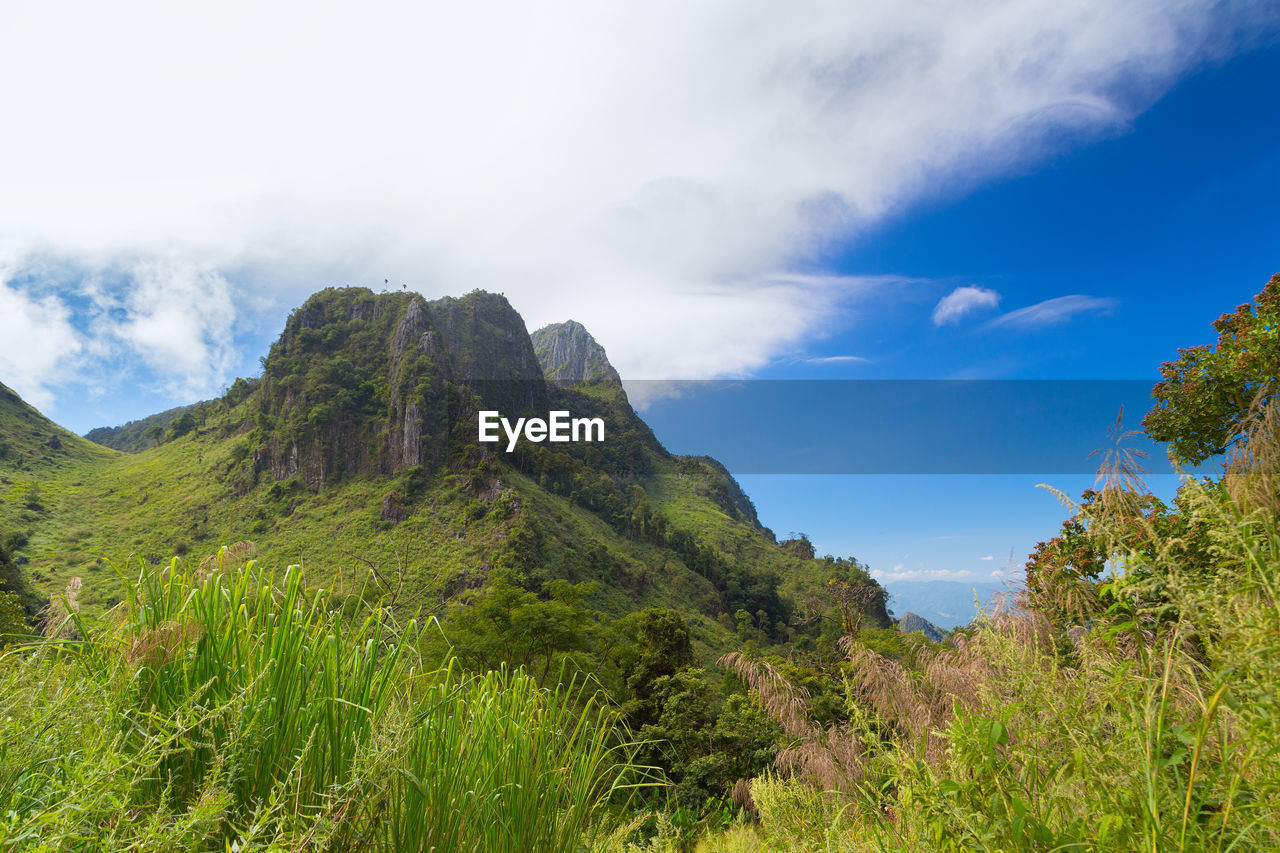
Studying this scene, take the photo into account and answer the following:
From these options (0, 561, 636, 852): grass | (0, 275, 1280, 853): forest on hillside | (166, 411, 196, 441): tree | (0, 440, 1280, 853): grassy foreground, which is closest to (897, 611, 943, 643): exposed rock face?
(0, 275, 1280, 853): forest on hillside

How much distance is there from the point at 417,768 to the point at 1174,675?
1.79 metres

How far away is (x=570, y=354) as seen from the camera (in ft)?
452

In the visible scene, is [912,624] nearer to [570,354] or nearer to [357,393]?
[357,393]

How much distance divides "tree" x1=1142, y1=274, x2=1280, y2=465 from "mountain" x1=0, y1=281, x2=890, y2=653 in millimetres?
30448

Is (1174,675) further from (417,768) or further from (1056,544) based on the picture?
(1056,544)

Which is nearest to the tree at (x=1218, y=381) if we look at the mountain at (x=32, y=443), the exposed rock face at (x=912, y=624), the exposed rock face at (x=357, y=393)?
the exposed rock face at (x=912, y=624)

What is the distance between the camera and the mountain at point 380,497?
136 feet

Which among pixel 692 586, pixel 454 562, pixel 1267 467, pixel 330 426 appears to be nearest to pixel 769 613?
pixel 692 586

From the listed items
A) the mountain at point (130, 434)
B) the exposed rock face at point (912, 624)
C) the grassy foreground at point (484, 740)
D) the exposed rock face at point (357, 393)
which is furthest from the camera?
the mountain at point (130, 434)

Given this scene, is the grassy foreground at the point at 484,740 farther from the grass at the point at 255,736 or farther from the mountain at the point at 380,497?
the mountain at the point at 380,497

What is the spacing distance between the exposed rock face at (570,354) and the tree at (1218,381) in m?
114

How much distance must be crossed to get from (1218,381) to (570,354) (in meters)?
135

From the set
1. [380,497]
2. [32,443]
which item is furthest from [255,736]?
[32,443]

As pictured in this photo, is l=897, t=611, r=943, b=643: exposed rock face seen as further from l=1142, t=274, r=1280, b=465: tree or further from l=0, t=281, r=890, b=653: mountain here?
l=0, t=281, r=890, b=653: mountain
